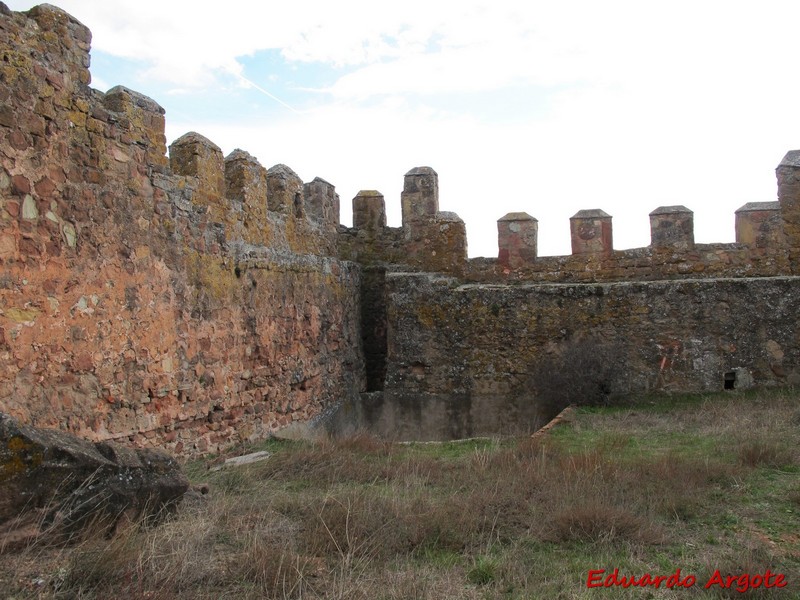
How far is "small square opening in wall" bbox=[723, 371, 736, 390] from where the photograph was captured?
989 cm

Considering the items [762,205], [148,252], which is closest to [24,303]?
[148,252]

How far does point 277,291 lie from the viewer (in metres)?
8.71

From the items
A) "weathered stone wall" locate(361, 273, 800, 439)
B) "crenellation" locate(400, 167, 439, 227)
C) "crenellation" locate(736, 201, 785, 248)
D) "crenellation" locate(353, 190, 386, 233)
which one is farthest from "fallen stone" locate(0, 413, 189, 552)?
"crenellation" locate(736, 201, 785, 248)

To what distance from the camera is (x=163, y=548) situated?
369 centimetres

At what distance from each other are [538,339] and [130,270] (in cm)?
617

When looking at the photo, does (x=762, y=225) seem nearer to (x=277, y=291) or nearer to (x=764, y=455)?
(x=764, y=455)

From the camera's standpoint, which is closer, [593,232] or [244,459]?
[244,459]

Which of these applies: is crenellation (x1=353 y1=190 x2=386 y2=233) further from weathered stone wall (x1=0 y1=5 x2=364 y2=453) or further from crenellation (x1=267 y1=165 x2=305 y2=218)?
weathered stone wall (x1=0 y1=5 x2=364 y2=453)

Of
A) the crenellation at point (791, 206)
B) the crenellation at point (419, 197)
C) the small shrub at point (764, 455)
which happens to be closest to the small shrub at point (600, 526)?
the small shrub at point (764, 455)

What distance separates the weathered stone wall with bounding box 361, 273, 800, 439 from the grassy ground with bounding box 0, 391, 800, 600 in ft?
10.5

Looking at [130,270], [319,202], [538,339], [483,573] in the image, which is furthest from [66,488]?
[538,339]

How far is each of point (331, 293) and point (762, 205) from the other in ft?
21.3

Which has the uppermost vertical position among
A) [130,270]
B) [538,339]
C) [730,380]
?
[130,270]

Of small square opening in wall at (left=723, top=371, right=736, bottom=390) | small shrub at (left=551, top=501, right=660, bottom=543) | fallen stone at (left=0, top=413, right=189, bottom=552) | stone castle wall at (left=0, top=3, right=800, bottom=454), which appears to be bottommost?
small shrub at (left=551, top=501, right=660, bottom=543)
